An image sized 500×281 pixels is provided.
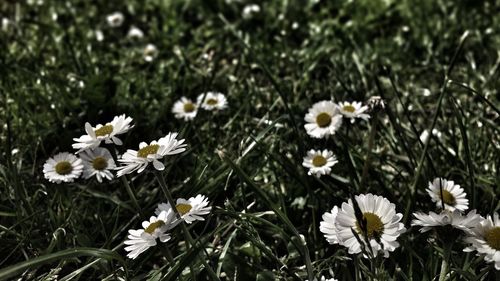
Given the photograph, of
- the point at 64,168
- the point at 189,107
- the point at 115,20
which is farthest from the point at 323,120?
the point at 115,20

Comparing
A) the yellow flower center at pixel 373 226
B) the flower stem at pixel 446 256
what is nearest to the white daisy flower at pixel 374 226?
the yellow flower center at pixel 373 226

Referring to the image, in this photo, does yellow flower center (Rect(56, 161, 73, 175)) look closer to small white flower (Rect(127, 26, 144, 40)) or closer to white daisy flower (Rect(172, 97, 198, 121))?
white daisy flower (Rect(172, 97, 198, 121))

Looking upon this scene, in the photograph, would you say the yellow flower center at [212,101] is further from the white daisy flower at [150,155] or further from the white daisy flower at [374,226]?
the white daisy flower at [374,226]

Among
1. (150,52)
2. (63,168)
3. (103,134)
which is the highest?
(103,134)

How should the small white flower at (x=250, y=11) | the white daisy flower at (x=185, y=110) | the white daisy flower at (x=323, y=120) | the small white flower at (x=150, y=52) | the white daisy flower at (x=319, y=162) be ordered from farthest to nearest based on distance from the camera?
the small white flower at (x=250, y=11)
the small white flower at (x=150, y=52)
the white daisy flower at (x=185, y=110)
the white daisy flower at (x=323, y=120)
the white daisy flower at (x=319, y=162)

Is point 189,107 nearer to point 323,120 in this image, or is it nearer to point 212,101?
point 212,101

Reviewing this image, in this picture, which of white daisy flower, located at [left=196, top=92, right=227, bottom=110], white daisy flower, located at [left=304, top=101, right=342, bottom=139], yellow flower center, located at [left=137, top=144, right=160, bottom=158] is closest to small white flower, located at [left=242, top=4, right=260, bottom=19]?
white daisy flower, located at [left=196, top=92, right=227, bottom=110]
